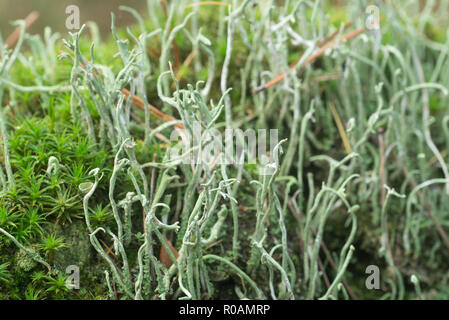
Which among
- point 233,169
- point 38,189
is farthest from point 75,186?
point 233,169

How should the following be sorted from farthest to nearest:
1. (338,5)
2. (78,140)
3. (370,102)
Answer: (338,5) < (370,102) < (78,140)

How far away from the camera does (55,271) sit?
0.80 m

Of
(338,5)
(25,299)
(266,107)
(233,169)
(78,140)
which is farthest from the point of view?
(338,5)

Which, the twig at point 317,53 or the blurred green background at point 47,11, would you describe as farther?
the blurred green background at point 47,11

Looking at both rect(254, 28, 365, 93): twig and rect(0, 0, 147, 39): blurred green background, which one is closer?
rect(254, 28, 365, 93): twig

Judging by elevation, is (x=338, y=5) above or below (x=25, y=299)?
above

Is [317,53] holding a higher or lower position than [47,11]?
lower

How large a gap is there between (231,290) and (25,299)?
41cm

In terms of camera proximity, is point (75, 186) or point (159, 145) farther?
point (159, 145)

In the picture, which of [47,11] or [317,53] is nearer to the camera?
[317,53]

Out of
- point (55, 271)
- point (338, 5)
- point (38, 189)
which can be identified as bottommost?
point (55, 271)

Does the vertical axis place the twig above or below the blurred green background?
below

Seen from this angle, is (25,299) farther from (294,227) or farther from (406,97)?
(406,97)

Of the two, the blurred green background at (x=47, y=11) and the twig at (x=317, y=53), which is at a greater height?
the blurred green background at (x=47, y=11)
